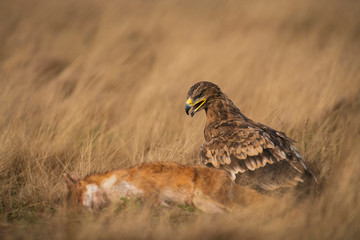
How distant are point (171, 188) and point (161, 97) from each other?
403 centimetres

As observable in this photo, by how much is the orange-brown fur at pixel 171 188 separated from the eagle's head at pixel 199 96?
1156 millimetres

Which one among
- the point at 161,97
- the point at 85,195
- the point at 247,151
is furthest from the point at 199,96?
the point at 161,97

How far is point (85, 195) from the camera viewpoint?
12.1ft

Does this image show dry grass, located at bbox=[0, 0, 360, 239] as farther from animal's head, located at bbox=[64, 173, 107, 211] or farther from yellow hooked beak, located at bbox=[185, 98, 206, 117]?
yellow hooked beak, located at bbox=[185, 98, 206, 117]

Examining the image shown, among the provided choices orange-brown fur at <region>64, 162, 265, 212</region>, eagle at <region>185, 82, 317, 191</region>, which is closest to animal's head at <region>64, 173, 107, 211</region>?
orange-brown fur at <region>64, 162, 265, 212</region>

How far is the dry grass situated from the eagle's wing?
1.49ft

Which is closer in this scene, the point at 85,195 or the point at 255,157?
the point at 85,195

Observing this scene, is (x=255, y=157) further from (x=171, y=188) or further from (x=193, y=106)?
(x=193, y=106)

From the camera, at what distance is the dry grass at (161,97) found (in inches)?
134

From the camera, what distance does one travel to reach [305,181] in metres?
3.76

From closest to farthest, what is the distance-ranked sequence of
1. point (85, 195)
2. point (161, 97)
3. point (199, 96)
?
point (85, 195) < point (199, 96) < point (161, 97)

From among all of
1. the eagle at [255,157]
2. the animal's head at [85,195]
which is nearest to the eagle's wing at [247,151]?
the eagle at [255,157]

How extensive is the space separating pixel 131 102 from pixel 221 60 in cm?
259

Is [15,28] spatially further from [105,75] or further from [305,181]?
[305,181]
